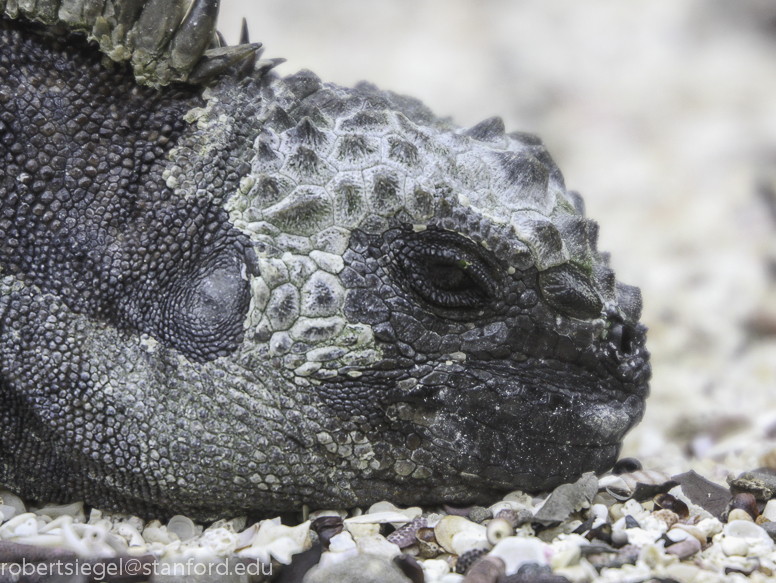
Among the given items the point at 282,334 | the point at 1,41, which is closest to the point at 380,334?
the point at 282,334

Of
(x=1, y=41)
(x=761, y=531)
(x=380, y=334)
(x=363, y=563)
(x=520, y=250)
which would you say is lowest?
(x=363, y=563)

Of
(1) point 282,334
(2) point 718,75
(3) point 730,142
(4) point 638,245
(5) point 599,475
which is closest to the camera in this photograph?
(1) point 282,334

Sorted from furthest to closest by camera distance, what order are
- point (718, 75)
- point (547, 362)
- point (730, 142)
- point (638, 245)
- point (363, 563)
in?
point (718, 75)
point (730, 142)
point (638, 245)
point (547, 362)
point (363, 563)

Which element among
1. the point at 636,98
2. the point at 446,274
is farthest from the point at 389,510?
the point at 636,98

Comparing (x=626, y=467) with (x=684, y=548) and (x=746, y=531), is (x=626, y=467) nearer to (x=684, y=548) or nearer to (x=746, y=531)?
(x=746, y=531)

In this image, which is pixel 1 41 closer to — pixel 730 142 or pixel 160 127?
pixel 160 127
